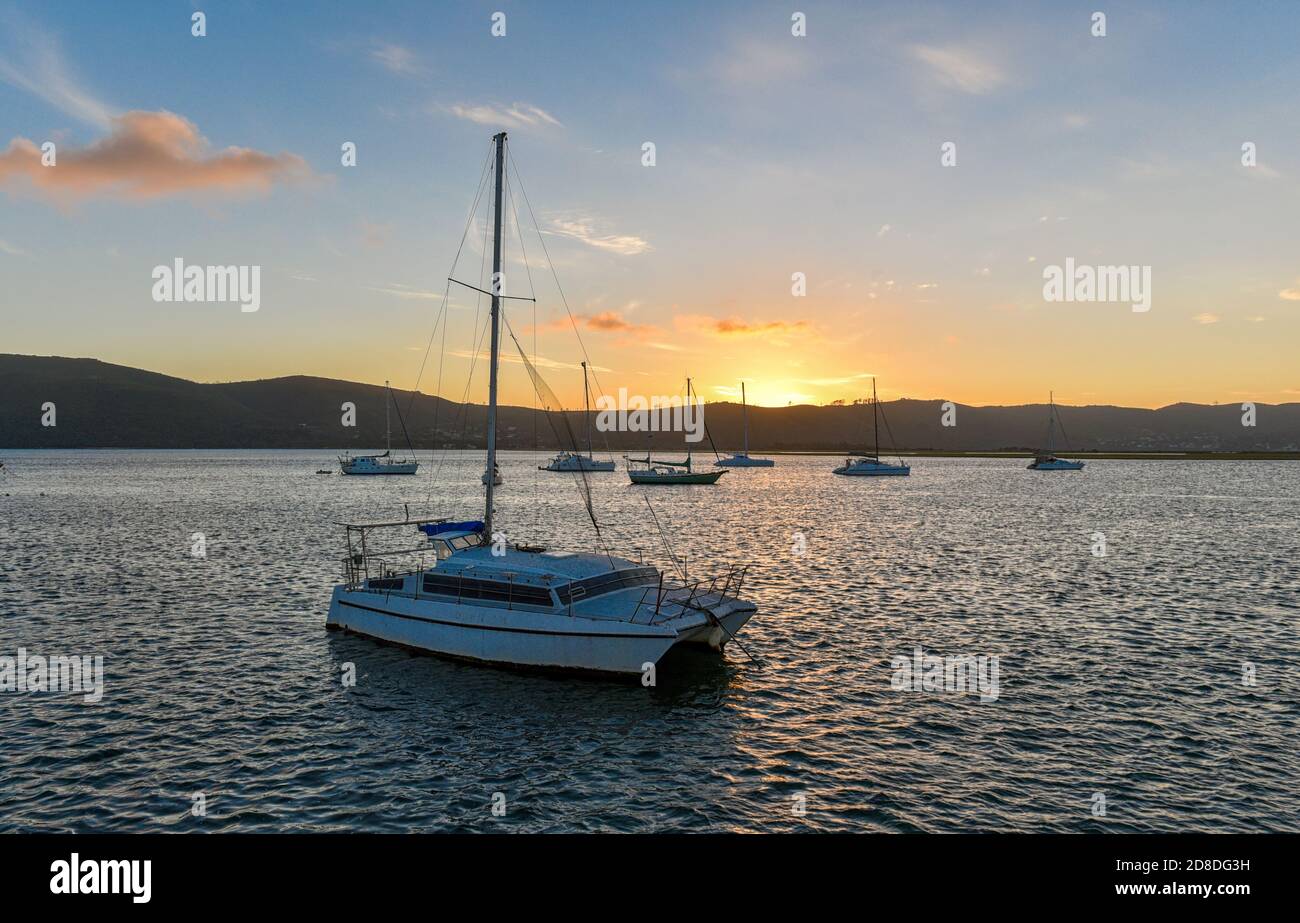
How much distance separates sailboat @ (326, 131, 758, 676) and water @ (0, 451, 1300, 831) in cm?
89

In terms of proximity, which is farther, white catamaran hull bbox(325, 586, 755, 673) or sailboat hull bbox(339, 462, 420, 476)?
sailboat hull bbox(339, 462, 420, 476)

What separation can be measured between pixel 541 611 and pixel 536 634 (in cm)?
76

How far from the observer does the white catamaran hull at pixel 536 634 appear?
23.3 meters

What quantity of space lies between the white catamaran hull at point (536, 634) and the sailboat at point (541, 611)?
33mm

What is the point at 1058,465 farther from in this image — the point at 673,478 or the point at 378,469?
the point at 378,469

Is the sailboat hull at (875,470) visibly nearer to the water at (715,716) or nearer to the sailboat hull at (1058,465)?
the sailboat hull at (1058,465)

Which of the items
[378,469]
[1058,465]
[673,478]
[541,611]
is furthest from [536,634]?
[1058,465]

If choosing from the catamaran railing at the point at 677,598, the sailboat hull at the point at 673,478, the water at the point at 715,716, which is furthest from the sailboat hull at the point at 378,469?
the catamaran railing at the point at 677,598

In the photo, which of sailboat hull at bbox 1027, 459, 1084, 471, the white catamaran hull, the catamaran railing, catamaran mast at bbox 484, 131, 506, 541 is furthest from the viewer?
sailboat hull at bbox 1027, 459, 1084, 471

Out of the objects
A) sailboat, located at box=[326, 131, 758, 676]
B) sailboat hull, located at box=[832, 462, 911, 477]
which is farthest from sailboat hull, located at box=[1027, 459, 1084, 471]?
sailboat, located at box=[326, 131, 758, 676]

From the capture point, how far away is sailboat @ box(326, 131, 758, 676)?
2364 cm

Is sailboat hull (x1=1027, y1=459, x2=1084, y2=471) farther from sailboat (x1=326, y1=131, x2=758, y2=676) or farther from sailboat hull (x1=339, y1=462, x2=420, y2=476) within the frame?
sailboat (x1=326, y1=131, x2=758, y2=676)
